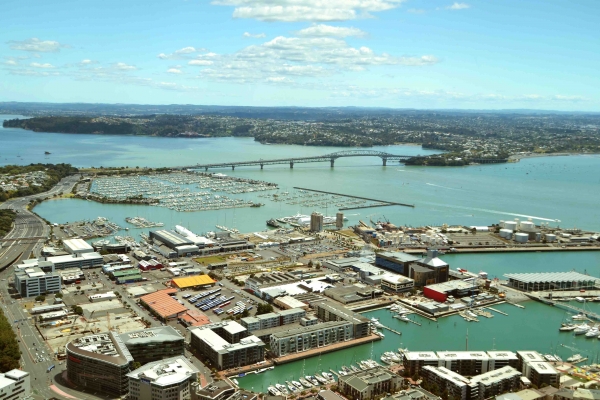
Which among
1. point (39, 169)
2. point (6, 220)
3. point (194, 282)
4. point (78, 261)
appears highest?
point (39, 169)

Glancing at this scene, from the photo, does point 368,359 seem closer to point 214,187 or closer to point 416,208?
point 416,208

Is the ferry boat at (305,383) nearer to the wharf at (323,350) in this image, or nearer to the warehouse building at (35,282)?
the wharf at (323,350)

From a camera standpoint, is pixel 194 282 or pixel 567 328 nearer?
pixel 567 328

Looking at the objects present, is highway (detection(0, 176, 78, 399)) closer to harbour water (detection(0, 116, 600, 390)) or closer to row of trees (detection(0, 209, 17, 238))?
row of trees (detection(0, 209, 17, 238))

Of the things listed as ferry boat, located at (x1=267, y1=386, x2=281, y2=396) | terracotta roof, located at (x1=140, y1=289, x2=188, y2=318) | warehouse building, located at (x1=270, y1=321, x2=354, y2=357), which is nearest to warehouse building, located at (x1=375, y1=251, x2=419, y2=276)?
warehouse building, located at (x1=270, y1=321, x2=354, y2=357)

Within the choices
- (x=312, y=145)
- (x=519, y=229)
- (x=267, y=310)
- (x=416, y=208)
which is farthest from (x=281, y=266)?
(x=312, y=145)

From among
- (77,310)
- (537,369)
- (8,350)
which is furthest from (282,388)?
(77,310)

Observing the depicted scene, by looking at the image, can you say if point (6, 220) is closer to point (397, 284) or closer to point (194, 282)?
point (194, 282)
